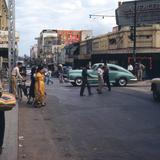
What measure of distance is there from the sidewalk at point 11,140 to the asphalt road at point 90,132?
16 cm

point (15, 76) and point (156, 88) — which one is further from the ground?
point (15, 76)

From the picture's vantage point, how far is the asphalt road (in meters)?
9.84

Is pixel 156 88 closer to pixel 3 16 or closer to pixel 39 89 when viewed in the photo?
pixel 39 89

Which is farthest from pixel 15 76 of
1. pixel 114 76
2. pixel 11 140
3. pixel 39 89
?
pixel 114 76

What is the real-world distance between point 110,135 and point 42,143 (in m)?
1.92

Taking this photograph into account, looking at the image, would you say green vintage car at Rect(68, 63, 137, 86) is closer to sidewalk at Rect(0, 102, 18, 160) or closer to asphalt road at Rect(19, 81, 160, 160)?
asphalt road at Rect(19, 81, 160, 160)

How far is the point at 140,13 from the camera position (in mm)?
62031

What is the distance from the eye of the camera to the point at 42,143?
11.0 metres

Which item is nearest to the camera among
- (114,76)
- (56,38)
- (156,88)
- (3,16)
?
(156,88)

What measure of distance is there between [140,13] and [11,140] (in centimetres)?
5271

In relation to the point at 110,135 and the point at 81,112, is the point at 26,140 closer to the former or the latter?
the point at 110,135

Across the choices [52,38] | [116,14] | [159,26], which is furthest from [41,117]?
[52,38]

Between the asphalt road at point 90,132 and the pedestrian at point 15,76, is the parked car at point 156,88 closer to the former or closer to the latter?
the asphalt road at point 90,132

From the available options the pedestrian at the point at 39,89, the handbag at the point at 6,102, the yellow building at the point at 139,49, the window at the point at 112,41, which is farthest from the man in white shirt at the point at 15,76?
the window at the point at 112,41
